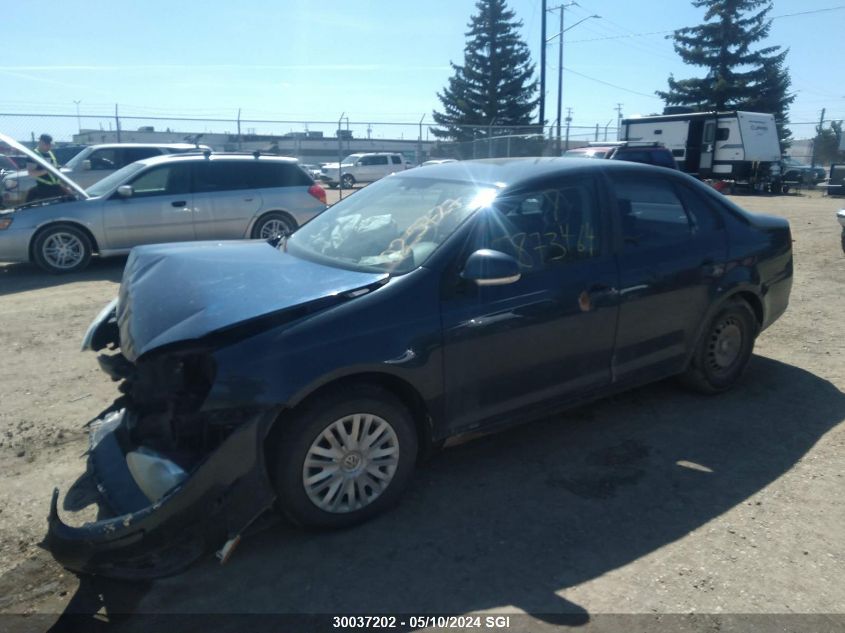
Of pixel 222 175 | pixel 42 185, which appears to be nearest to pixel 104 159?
pixel 42 185

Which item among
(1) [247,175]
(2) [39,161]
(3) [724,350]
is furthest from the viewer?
(1) [247,175]

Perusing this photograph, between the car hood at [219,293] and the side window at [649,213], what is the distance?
1.74m

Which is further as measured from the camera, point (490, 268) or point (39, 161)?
point (39, 161)

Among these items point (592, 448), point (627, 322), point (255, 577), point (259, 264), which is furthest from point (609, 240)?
point (255, 577)

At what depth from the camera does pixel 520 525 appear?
327 centimetres

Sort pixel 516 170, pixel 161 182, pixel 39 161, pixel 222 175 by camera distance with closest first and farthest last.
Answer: pixel 516 170 < pixel 39 161 < pixel 161 182 < pixel 222 175

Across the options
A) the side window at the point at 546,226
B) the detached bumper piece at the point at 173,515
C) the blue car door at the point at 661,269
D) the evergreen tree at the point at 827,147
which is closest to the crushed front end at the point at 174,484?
the detached bumper piece at the point at 173,515

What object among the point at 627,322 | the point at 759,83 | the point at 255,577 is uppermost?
the point at 759,83

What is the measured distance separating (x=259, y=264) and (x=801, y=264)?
8.70 meters

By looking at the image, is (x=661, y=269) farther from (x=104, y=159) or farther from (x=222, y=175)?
(x=104, y=159)

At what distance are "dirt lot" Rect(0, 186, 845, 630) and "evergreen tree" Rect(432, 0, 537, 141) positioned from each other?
39.7 meters

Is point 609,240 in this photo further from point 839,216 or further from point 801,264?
point 839,216

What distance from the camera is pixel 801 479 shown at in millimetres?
3721

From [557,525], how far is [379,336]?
1.30 metres
